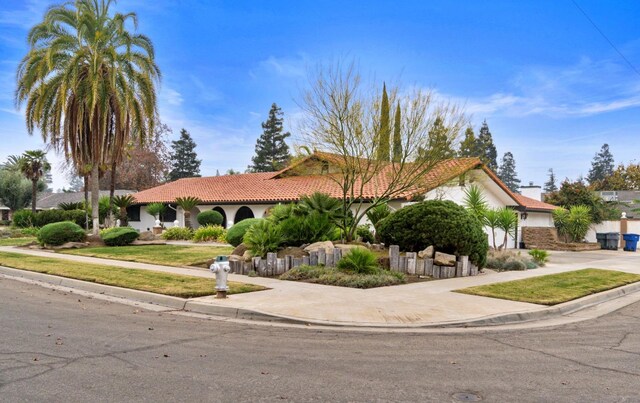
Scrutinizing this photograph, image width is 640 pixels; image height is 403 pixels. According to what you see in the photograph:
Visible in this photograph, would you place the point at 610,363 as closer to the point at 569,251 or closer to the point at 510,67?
the point at 510,67

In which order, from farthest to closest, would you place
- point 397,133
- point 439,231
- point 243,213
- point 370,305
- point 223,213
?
point 223,213 → point 243,213 → point 397,133 → point 439,231 → point 370,305

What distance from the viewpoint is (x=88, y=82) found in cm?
2409

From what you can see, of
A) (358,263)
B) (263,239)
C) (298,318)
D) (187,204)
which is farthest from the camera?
(187,204)

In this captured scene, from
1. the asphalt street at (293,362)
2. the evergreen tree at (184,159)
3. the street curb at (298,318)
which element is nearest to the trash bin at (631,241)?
the street curb at (298,318)

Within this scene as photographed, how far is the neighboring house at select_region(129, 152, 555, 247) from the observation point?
1859 cm

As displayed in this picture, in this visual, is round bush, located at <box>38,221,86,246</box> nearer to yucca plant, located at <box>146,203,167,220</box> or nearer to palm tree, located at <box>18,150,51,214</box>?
yucca plant, located at <box>146,203,167,220</box>

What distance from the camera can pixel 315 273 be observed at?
1308 cm

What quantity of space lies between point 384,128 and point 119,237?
598 inches

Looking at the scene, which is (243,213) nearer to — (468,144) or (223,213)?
(223,213)

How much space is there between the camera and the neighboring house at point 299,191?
1859 centimetres

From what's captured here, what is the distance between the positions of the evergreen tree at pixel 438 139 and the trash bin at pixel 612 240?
19878mm

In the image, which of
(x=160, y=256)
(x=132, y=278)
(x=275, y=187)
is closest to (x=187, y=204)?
(x=275, y=187)

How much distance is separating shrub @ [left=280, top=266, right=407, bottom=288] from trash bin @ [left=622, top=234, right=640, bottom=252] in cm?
2264

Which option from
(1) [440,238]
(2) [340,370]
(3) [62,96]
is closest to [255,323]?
(2) [340,370]
